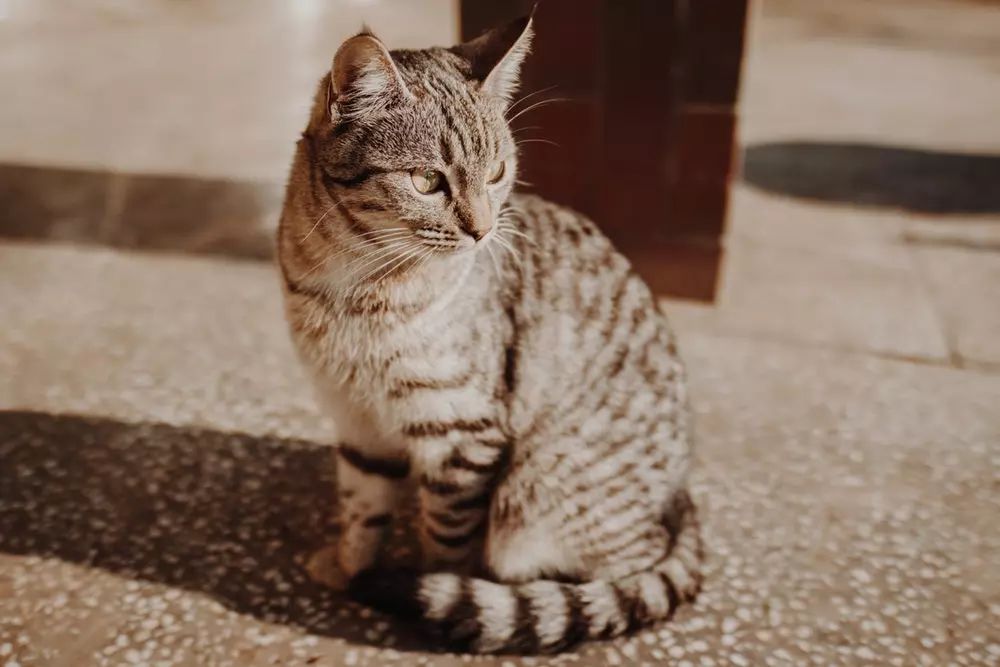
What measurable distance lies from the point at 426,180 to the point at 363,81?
0.76 feet

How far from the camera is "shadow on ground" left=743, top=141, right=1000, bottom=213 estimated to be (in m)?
4.89

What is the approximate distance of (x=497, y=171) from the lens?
1.92m

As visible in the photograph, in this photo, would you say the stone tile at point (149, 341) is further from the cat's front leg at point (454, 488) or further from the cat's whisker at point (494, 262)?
the cat's whisker at point (494, 262)

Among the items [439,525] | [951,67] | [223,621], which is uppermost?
[951,67]

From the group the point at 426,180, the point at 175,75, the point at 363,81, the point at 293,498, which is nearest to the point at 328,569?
the point at 293,498

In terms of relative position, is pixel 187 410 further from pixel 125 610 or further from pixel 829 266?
pixel 829 266

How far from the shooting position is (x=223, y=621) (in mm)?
2104

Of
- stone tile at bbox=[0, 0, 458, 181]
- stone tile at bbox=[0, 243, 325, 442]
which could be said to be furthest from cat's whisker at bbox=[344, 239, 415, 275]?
stone tile at bbox=[0, 0, 458, 181]

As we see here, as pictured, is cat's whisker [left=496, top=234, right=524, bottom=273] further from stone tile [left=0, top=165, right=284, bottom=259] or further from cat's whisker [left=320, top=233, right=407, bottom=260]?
stone tile [left=0, top=165, right=284, bottom=259]

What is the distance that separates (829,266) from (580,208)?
1.35 m

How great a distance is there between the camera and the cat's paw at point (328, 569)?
2.23 m

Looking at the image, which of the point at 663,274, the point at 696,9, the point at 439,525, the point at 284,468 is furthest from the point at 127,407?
the point at 696,9

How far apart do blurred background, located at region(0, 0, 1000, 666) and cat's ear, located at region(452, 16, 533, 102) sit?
3.45 feet

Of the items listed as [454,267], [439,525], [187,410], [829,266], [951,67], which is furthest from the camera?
[951,67]
